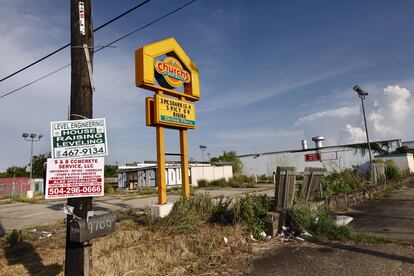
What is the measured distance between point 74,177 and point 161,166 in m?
5.04

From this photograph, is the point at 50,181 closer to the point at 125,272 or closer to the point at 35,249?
the point at 125,272

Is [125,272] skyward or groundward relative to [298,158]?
groundward

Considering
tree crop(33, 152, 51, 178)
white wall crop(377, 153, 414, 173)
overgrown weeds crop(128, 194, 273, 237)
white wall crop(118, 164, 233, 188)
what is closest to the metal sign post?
overgrown weeds crop(128, 194, 273, 237)

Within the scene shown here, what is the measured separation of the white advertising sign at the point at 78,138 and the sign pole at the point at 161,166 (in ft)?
16.2

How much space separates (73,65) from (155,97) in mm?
4673

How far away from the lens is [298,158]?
4272cm

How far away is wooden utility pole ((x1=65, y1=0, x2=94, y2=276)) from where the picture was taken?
4.21 meters

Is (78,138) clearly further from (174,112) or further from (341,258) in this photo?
(174,112)

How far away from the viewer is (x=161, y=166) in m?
9.23

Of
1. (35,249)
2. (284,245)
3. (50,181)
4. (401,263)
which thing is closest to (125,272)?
(50,181)

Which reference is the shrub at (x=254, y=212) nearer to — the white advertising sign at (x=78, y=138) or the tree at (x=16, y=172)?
the white advertising sign at (x=78, y=138)

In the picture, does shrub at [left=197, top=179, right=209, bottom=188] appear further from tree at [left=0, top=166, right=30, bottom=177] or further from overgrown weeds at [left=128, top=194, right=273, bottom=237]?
tree at [left=0, top=166, right=30, bottom=177]

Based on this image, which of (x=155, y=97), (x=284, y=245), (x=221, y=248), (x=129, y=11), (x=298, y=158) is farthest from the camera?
(x=298, y=158)

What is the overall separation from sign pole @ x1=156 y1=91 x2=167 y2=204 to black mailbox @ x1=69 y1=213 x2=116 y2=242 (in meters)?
4.75
